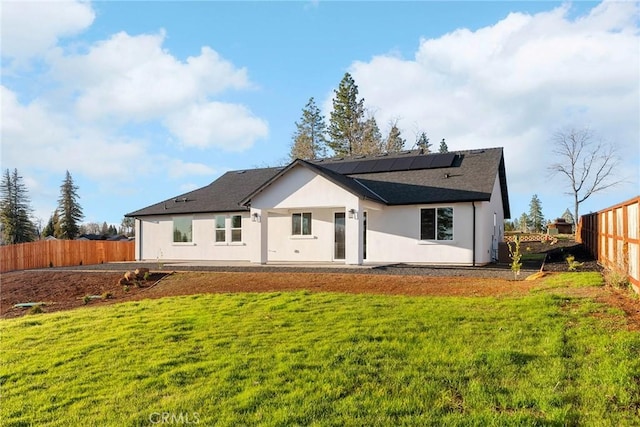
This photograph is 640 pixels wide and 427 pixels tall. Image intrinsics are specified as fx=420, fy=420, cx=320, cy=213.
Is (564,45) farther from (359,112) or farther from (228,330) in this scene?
(359,112)

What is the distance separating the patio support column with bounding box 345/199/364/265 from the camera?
16.3m

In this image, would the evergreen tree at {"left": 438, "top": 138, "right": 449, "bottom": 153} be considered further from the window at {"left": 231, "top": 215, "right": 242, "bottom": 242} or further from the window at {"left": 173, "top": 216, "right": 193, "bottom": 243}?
the window at {"left": 173, "top": 216, "right": 193, "bottom": 243}

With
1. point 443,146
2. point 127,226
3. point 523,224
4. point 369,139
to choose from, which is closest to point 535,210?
point 443,146

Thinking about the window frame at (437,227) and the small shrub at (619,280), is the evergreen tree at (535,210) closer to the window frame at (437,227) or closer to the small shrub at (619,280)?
the window frame at (437,227)

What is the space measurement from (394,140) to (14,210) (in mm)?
51897

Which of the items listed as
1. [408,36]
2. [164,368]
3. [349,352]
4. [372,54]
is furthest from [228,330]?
[372,54]

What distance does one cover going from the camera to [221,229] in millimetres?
22484

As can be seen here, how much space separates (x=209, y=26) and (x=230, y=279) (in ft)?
24.8

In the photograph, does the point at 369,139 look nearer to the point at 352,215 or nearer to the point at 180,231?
the point at 180,231

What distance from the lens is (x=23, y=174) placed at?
60031 millimetres

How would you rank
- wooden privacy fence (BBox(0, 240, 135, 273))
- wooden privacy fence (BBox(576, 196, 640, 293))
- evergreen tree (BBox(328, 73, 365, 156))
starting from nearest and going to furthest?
wooden privacy fence (BBox(576, 196, 640, 293)), wooden privacy fence (BBox(0, 240, 135, 273)), evergreen tree (BBox(328, 73, 365, 156))

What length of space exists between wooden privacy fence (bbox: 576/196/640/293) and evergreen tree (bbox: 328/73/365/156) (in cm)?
3229

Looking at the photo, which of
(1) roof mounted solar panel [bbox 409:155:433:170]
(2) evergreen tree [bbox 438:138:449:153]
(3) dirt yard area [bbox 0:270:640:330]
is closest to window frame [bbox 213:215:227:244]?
(3) dirt yard area [bbox 0:270:640:330]

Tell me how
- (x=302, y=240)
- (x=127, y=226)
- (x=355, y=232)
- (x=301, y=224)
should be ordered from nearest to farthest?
(x=355, y=232) < (x=302, y=240) < (x=301, y=224) < (x=127, y=226)
